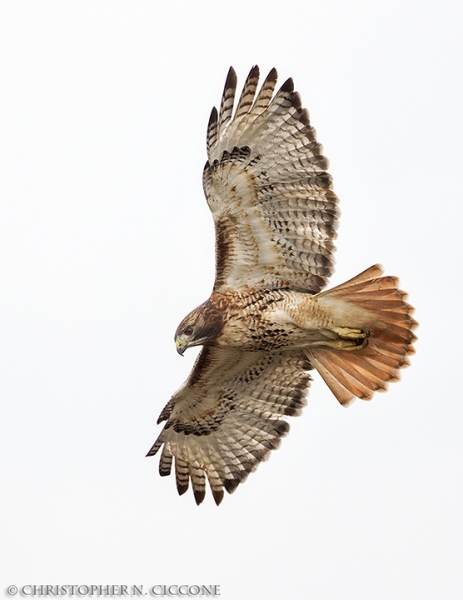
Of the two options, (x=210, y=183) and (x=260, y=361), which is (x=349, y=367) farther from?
(x=210, y=183)

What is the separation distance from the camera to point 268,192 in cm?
1173

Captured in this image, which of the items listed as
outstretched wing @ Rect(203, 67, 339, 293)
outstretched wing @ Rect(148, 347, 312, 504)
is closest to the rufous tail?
outstretched wing @ Rect(203, 67, 339, 293)

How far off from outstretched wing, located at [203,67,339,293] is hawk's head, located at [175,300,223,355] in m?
0.35

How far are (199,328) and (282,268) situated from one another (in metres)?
0.99

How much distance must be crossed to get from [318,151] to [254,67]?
95cm

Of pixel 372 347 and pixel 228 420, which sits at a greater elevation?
pixel 372 347

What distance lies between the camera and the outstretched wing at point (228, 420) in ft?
42.3

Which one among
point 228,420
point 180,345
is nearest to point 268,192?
point 180,345

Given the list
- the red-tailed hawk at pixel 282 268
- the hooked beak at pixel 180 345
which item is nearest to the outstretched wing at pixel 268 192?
the red-tailed hawk at pixel 282 268

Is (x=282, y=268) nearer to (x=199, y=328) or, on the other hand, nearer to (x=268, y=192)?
(x=268, y=192)

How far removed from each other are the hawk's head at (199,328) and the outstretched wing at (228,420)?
1.07m

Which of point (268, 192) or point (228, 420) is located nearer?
point (268, 192)

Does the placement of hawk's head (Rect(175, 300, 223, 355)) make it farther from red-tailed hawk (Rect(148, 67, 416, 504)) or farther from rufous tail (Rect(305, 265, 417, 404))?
rufous tail (Rect(305, 265, 417, 404))

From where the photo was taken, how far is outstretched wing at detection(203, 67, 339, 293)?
1155 centimetres
